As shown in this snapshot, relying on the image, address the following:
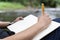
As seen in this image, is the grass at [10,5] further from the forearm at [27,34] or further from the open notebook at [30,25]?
the forearm at [27,34]

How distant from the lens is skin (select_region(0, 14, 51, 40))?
883mm

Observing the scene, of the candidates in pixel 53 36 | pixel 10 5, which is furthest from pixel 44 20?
pixel 10 5

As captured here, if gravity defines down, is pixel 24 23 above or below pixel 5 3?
above

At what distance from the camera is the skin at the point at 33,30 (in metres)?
0.88

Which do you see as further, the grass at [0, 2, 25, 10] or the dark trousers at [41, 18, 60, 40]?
the grass at [0, 2, 25, 10]

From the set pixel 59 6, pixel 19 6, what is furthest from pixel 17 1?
pixel 59 6

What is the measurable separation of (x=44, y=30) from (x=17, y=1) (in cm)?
618

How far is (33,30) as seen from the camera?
2.93 ft

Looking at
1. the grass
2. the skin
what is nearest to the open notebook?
the skin

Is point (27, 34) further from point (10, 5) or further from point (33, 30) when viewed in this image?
point (10, 5)

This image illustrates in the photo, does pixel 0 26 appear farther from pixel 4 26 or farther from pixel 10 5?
pixel 10 5

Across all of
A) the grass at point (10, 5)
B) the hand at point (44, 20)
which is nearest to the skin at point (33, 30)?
the hand at point (44, 20)

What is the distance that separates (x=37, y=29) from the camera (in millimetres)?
907

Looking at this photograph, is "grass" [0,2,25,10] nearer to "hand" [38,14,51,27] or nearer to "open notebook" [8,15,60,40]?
"open notebook" [8,15,60,40]
